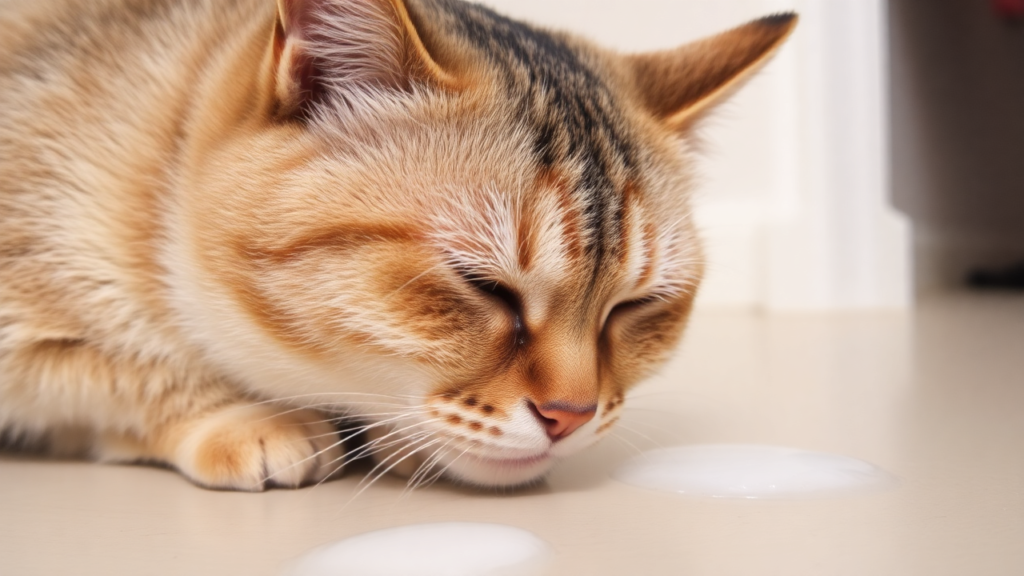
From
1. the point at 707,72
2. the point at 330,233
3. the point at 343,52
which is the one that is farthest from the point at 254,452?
the point at 707,72

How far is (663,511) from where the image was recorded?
33.5 inches

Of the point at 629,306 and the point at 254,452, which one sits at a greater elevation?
the point at 629,306

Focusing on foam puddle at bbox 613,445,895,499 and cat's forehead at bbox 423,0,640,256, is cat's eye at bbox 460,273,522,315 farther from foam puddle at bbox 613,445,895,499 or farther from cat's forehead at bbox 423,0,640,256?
foam puddle at bbox 613,445,895,499

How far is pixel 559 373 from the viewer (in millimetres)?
833

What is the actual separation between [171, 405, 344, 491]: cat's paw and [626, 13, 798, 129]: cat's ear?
0.62 metres

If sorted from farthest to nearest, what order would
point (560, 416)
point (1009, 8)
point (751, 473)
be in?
point (1009, 8)
point (751, 473)
point (560, 416)

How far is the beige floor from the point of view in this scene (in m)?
0.71

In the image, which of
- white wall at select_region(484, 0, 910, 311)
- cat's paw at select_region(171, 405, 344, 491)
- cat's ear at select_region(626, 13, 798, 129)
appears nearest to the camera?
cat's paw at select_region(171, 405, 344, 491)

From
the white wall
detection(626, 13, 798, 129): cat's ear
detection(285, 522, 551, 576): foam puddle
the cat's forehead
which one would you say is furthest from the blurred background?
detection(285, 522, 551, 576): foam puddle

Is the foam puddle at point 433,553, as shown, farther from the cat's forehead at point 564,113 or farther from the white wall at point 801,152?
the white wall at point 801,152

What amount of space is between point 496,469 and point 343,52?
475 millimetres

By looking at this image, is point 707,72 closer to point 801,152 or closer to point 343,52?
point 343,52

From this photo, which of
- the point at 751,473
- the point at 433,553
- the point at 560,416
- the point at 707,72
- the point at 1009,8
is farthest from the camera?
the point at 1009,8

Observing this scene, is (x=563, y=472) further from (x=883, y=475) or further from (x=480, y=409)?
(x=883, y=475)
